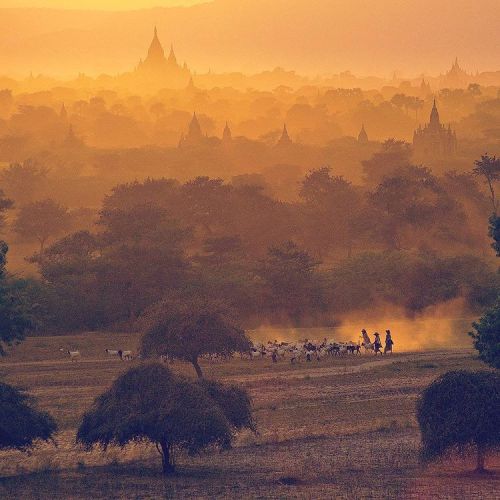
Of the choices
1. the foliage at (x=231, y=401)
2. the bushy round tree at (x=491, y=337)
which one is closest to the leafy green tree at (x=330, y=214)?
the bushy round tree at (x=491, y=337)

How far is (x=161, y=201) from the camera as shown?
10169cm

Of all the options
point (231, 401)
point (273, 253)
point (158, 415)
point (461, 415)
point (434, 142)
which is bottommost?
point (461, 415)

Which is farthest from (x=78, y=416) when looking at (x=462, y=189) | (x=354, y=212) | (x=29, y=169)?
(x=29, y=169)

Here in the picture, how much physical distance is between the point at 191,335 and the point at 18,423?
46.5 feet

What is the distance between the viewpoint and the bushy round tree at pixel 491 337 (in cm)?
3406

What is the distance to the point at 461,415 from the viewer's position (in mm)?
28234

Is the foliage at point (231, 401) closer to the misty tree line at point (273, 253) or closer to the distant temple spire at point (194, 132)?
the misty tree line at point (273, 253)

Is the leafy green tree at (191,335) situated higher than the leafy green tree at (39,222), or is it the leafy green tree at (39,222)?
the leafy green tree at (39,222)

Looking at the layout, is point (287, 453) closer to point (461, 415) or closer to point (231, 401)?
point (231, 401)

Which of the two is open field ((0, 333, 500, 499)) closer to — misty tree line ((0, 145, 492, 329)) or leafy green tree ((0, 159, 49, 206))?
misty tree line ((0, 145, 492, 329))

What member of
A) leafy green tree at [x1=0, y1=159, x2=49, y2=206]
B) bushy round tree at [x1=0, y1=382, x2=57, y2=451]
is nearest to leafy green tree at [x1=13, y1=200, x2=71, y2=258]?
leafy green tree at [x1=0, y1=159, x2=49, y2=206]

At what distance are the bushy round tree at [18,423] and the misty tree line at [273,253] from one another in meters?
22.8

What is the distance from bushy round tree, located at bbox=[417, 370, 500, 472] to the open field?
782mm

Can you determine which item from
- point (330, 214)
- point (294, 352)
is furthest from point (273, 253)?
point (330, 214)
